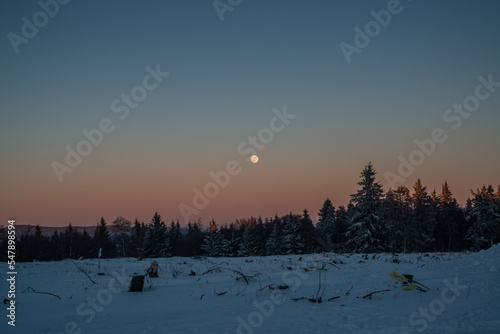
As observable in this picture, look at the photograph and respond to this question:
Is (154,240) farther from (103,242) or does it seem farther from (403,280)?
(403,280)

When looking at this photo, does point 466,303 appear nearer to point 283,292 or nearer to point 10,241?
point 283,292

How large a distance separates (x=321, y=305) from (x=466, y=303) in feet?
7.55

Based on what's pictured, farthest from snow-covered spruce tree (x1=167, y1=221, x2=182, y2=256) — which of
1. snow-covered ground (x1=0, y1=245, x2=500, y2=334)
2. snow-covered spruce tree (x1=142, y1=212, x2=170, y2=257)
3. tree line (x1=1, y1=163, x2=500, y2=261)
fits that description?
snow-covered ground (x1=0, y1=245, x2=500, y2=334)

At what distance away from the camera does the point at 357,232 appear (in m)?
30.9

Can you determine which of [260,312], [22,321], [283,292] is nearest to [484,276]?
[283,292]

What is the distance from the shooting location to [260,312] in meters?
4.75

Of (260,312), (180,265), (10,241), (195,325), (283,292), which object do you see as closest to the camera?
(195,325)

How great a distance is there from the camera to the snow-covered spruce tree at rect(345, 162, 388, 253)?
30.1 metres

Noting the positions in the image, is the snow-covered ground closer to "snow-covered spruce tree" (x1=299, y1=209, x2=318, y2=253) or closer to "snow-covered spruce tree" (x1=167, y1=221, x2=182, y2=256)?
"snow-covered spruce tree" (x1=299, y1=209, x2=318, y2=253)


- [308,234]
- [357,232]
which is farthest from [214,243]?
[357,232]

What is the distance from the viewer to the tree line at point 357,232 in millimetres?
31234

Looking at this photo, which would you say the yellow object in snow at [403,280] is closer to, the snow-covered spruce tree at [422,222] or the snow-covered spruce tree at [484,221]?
the snow-covered spruce tree at [422,222]

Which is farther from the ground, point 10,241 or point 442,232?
point 10,241

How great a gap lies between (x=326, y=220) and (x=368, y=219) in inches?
1242
